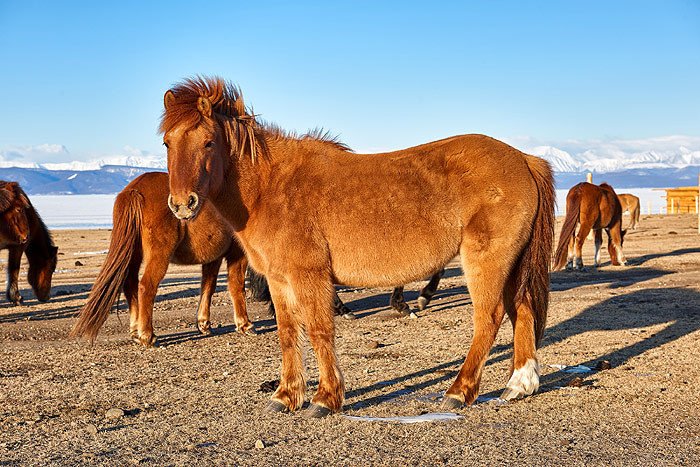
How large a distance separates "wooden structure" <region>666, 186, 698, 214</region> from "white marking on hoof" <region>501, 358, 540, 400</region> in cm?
5669

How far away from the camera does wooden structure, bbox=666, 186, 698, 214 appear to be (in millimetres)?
59344

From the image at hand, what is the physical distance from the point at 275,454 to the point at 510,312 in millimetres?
2744

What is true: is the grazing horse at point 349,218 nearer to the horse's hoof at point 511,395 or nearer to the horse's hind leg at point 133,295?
the horse's hoof at point 511,395

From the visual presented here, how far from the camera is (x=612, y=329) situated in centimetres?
1008

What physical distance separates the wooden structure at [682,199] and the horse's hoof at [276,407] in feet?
190

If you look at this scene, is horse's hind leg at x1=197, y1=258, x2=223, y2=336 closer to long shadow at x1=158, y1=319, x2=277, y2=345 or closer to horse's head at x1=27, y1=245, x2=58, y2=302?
long shadow at x1=158, y1=319, x2=277, y2=345

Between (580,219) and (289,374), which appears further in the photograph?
(580,219)

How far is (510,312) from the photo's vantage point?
6984 millimetres

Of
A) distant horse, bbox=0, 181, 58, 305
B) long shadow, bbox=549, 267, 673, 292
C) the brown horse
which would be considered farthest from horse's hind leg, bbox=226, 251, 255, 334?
long shadow, bbox=549, 267, 673, 292

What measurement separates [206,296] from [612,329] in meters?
5.48

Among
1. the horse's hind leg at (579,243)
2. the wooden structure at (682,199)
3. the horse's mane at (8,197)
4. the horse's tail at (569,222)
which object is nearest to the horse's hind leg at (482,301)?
the horse's tail at (569,222)

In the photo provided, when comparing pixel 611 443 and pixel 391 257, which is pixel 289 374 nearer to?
pixel 391 257

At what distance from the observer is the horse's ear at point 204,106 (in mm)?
6434

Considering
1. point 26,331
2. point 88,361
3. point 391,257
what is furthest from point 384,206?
point 26,331
